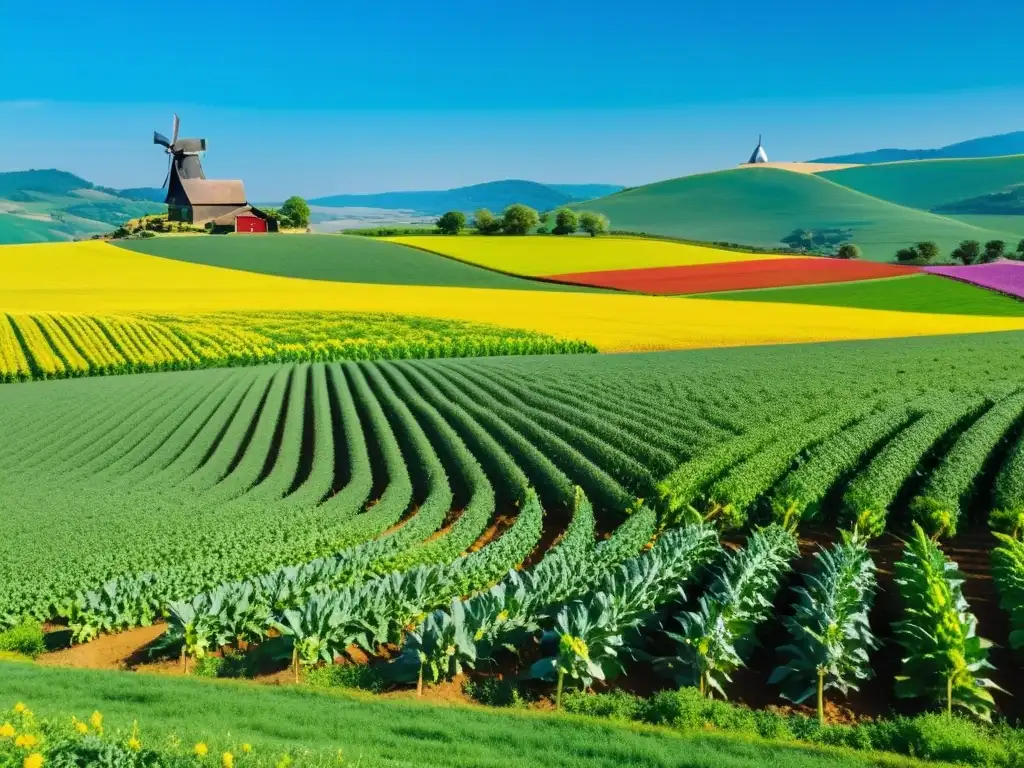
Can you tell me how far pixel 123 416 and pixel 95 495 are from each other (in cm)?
940

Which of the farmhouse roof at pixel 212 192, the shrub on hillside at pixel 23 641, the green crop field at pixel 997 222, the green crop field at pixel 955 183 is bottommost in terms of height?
the shrub on hillside at pixel 23 641

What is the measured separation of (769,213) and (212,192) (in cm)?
10254

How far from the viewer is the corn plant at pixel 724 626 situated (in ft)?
36.8

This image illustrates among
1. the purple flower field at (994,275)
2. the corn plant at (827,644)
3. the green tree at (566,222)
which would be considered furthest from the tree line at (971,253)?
the corn plant at (827,644)

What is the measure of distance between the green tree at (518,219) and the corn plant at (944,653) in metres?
105

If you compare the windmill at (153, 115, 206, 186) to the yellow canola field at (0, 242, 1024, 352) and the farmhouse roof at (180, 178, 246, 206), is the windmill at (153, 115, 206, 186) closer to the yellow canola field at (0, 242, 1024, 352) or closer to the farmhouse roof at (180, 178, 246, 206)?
the farmhouse roof at (180, 178, 246, 206)

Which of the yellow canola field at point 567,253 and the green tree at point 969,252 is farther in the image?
the green tree at point 969,252

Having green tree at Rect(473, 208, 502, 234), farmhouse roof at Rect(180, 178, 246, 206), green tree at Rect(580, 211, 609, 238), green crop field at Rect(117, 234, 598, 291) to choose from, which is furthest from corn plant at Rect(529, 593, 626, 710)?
farmhouse roof at Rect(180, 178, 246, 206)

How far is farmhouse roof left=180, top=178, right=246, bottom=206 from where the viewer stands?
12238 centimetres

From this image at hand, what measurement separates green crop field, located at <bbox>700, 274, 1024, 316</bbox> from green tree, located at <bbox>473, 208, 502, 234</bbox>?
53.1 metres

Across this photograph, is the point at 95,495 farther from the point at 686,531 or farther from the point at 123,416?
the point at 686,531

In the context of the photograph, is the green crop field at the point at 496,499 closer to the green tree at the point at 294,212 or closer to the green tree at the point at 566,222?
the green tree at the point at 566,222

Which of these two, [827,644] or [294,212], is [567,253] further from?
[827,644]

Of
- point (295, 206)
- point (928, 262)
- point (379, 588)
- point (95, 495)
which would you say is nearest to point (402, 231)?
point (295, 206)
